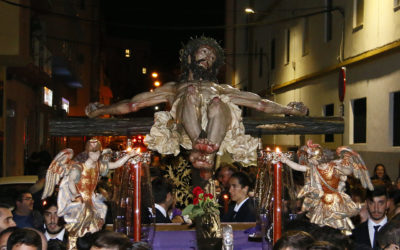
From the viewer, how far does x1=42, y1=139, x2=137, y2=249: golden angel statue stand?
192 inches

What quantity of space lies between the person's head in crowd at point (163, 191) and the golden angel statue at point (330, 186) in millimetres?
1719

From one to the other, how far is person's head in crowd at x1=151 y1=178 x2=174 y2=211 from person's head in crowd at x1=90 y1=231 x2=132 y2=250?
96.0 inches

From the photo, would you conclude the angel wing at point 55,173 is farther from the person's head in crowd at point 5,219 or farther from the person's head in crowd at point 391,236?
the person's head in crowd at point 391,236

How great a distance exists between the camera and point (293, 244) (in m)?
3.81

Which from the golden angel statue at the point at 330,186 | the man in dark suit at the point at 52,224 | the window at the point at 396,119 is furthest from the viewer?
the window at the point at 396,119

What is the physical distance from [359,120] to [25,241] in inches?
551

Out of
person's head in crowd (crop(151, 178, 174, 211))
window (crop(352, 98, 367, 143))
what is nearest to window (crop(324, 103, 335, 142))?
window (crop(352, 98, 367, 143))

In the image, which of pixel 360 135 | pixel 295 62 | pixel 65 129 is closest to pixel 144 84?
pixel 295 62

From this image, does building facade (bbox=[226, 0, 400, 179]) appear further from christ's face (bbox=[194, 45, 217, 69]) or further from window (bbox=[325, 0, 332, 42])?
christ's face (bbox=[194, 45, 217, 69])

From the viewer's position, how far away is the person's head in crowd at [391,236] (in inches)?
170

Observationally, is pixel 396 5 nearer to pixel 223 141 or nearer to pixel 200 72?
pixel 200 72

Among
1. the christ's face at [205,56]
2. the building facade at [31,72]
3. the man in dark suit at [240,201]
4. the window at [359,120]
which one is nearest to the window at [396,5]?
the window at [359,120]

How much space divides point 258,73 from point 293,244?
26.8m

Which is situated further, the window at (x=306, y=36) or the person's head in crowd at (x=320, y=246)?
the window at (x=306, y=36)
